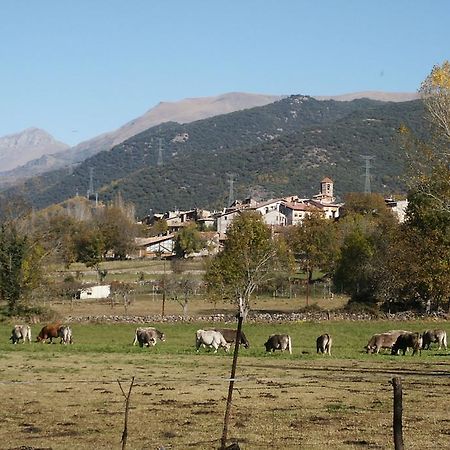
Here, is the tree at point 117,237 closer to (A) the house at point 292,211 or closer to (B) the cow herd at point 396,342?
(A) the house at point 292,211

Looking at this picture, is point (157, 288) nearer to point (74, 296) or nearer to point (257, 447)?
point (74, 296)

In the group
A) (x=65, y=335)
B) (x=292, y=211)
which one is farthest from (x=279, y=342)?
(x=292, y=211)

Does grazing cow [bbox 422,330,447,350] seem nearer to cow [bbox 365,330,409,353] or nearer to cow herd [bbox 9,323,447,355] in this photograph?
cow herd [bbox 9,323,447,355]

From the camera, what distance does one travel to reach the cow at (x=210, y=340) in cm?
3919

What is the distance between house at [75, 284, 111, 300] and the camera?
93.8m

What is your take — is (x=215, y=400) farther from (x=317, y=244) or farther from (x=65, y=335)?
(x=317, y=244)

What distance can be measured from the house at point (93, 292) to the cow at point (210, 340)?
55.9 metres

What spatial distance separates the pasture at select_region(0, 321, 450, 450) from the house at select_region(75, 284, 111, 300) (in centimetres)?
5918

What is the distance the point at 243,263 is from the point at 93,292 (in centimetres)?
2913

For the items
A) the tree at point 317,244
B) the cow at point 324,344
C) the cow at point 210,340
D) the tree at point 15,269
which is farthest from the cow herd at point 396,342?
the tree at point 317,244

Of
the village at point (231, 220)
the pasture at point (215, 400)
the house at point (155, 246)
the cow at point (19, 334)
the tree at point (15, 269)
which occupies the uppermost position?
the village at point (231, 220)

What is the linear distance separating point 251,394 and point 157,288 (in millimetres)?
76916

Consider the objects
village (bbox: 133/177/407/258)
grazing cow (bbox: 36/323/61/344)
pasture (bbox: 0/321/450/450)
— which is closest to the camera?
pasture (bbox: 0/321/450/450)

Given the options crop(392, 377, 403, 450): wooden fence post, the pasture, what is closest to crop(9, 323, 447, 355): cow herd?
the pasture
